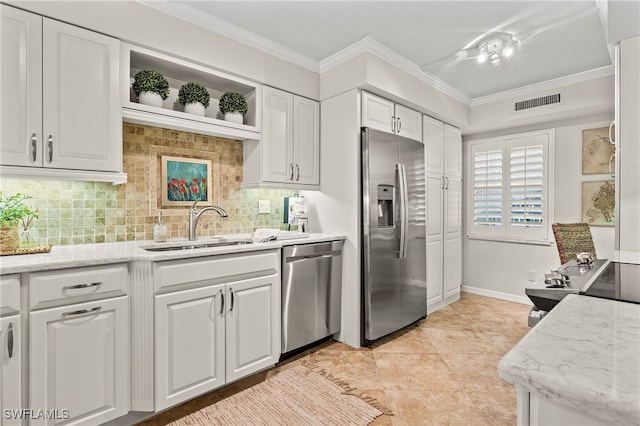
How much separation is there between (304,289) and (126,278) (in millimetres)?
1279

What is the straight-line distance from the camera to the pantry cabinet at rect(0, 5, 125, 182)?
5.58 feet

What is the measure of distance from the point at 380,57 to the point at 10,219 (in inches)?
110

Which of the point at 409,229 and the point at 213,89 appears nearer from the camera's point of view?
the point at 213,89

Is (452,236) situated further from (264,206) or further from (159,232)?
(159,232)

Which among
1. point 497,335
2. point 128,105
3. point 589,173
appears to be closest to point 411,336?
point 497,335

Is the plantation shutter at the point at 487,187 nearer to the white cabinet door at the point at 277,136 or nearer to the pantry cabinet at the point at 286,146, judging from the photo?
the pantry cabinet at the point at 286,146

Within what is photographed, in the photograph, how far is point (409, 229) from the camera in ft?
10.4

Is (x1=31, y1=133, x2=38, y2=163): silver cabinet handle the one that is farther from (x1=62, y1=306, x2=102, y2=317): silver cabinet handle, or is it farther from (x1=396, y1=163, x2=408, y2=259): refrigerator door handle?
(x1=396, y1=163, x2=408, y2=259): refrigerator door handle

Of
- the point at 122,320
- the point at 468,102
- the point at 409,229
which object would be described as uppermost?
the point at 468,102

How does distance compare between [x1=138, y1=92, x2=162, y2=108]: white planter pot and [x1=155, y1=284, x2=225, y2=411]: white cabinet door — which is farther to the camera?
[x1=138, y1=92, x2=162, y2=108]: white planter pot

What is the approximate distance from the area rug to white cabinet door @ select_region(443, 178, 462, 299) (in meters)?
2.24

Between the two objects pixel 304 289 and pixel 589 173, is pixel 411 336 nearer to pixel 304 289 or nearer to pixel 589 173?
pixel 304 289

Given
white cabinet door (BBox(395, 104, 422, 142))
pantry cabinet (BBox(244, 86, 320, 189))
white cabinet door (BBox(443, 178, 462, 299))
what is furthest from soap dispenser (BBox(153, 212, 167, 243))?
white cabinet door (BBox(443, 178, 462, 299))

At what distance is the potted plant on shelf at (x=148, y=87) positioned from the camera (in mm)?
2195
